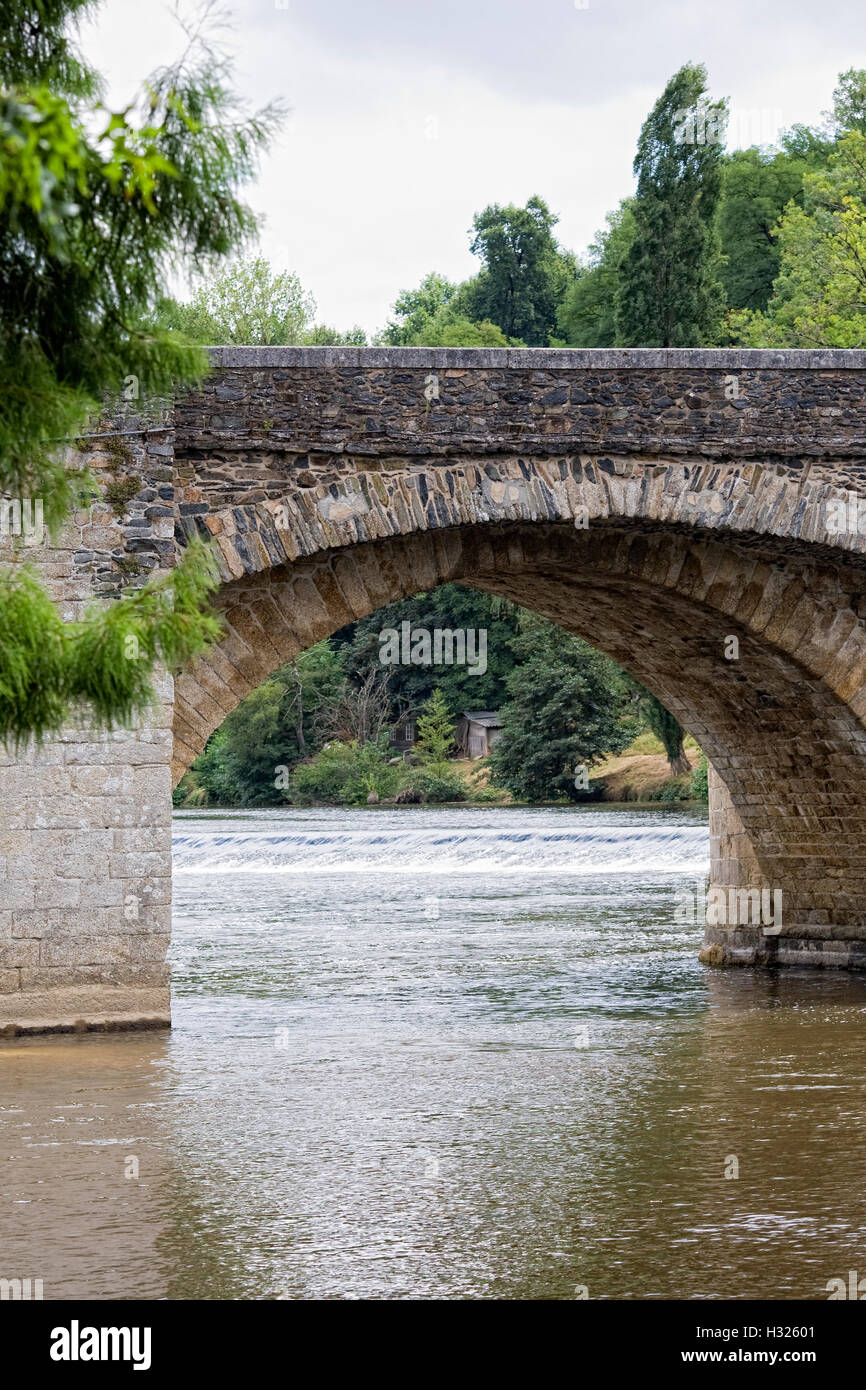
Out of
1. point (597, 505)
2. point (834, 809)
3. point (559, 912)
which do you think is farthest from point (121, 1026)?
point (559, 912)

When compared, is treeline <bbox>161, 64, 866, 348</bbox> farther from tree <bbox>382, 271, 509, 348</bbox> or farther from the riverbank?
the riverbank

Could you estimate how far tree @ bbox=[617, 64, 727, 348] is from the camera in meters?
33.2

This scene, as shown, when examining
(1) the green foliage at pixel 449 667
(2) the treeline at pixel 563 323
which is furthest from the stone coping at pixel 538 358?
(1) the green foliage at pixel 449 667

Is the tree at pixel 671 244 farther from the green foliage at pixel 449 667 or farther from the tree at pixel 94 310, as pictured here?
the tree at pixel 94 310

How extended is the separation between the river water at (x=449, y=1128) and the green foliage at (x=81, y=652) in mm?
1996

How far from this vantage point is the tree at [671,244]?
33.2m

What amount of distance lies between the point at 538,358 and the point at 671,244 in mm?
25018

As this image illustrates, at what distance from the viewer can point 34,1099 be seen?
323 inches

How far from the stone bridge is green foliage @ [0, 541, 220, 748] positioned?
4629 millimetres

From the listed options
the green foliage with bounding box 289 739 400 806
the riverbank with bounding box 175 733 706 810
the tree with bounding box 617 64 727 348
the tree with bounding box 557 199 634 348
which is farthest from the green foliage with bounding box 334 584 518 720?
the tree with bounding box 617 64 727 348

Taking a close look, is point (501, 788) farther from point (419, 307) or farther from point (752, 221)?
point (419, 307)

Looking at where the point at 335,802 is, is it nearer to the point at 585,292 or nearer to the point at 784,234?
the point at 585,292

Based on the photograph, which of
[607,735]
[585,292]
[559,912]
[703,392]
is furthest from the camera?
[585,292]

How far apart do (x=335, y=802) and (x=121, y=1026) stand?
116 feet
